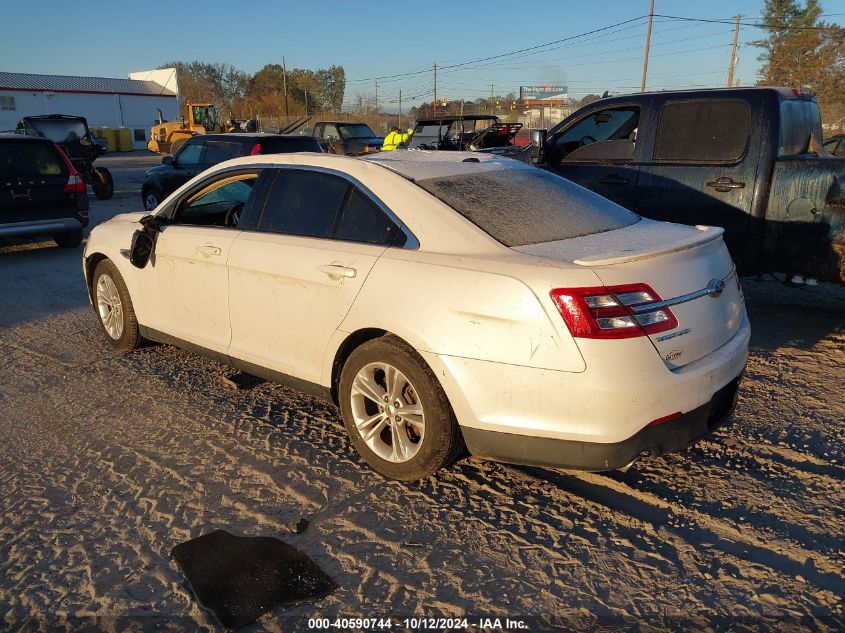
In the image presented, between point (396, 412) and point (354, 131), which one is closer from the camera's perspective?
point (396, 412)

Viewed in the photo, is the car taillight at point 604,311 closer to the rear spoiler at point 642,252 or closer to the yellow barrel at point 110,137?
the rear spoiler at point 642,252

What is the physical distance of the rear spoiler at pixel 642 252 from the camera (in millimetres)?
2854

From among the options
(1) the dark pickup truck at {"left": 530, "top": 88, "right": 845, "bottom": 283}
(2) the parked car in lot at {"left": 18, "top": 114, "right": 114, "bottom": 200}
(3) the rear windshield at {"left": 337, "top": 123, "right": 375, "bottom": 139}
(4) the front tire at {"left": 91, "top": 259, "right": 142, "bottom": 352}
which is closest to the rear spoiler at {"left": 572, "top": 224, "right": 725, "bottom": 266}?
(1) the dark pickup truck at {"left": 530, "top": 88, "right": 845, "bottom": 283}

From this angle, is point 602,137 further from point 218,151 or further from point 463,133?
point 463,133

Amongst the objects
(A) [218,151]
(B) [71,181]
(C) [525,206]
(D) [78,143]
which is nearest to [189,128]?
(D) [78,143]

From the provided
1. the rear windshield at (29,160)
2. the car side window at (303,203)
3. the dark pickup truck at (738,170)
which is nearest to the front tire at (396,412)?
the car side window at (303,203)

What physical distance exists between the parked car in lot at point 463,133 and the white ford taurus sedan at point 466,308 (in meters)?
14.4

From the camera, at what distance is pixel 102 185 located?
54.1 ft

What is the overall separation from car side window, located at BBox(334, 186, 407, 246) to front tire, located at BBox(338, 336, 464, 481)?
0.53 metres

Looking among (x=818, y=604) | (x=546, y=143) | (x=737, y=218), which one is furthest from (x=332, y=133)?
(x=818, y=604)

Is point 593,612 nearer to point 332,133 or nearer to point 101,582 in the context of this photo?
point 101,582

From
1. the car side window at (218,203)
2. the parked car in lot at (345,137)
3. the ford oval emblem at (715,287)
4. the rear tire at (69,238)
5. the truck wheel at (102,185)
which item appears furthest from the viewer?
the parked car in lot at (345,137)

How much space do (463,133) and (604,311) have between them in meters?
18.1

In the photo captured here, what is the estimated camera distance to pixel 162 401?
4.45 meters
